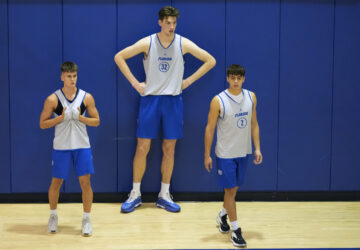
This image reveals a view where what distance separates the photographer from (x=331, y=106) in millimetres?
5523

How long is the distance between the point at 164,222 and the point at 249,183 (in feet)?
Answer: 3.88

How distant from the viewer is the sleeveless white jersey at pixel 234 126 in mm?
4301

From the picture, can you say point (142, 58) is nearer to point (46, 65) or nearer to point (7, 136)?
point (46, 65)

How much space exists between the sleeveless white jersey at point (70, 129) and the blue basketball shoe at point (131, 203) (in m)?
1.02

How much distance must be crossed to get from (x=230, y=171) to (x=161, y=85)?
1305 millimetres

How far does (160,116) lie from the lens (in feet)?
17.1

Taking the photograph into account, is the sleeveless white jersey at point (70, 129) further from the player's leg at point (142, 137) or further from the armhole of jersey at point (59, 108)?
the player's leg at point (142, 137)

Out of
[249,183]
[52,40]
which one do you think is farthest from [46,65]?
[249,183]

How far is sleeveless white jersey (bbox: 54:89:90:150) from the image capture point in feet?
14.4

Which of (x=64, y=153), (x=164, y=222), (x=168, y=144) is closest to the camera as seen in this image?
(x=64, y=153)

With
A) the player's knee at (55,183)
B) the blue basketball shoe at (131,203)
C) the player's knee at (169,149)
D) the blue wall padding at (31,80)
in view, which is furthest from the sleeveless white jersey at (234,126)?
the blue wall padding at (31,80)

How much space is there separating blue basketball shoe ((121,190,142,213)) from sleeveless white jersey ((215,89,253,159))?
1.32 meters

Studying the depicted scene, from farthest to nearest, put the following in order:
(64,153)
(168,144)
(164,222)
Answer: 1. (168,144)
2. (164,222)
3. (64,153)

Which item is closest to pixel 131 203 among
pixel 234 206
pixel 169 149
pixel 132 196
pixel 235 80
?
pixel 132 196
